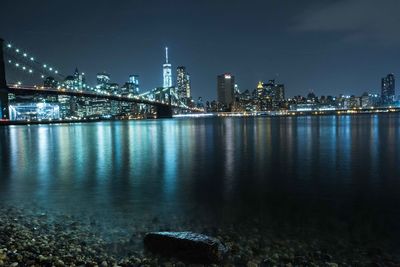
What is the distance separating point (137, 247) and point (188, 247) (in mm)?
1238

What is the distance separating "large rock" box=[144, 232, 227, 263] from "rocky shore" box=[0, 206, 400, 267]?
149 mm

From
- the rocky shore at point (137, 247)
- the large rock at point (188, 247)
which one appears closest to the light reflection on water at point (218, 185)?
the rocky shore at point (137, 247)

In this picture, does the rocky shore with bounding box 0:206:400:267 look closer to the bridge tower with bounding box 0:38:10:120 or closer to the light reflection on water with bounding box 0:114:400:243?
the light reflection on water with bounding box 0:114:400:243

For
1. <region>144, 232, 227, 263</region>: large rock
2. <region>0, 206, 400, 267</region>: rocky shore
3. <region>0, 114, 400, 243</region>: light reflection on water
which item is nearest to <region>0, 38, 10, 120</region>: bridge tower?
<region>0, 114, 400, 243</region>: light reflection on water

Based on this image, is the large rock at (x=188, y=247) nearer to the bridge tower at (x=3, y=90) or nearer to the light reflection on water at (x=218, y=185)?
the light reflection on water at (x=218, y=185)

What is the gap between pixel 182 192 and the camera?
1464 centimetres

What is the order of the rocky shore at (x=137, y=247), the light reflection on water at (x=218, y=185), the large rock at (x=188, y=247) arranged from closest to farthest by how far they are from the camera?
the rocky shore at (x=137, y=247), the large rock at (x=188, y=247), the light reflection on water at (x=218, y=185)

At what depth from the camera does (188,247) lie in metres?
7.14

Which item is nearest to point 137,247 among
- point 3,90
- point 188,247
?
point 188,247

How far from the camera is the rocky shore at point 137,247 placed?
6.91 meters

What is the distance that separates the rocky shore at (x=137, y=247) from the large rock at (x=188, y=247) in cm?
15

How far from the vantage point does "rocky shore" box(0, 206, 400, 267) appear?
6.91 metres

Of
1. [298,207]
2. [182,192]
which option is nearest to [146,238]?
[298,207]

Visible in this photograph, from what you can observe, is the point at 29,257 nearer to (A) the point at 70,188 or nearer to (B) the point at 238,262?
(B) the point at 238,262
